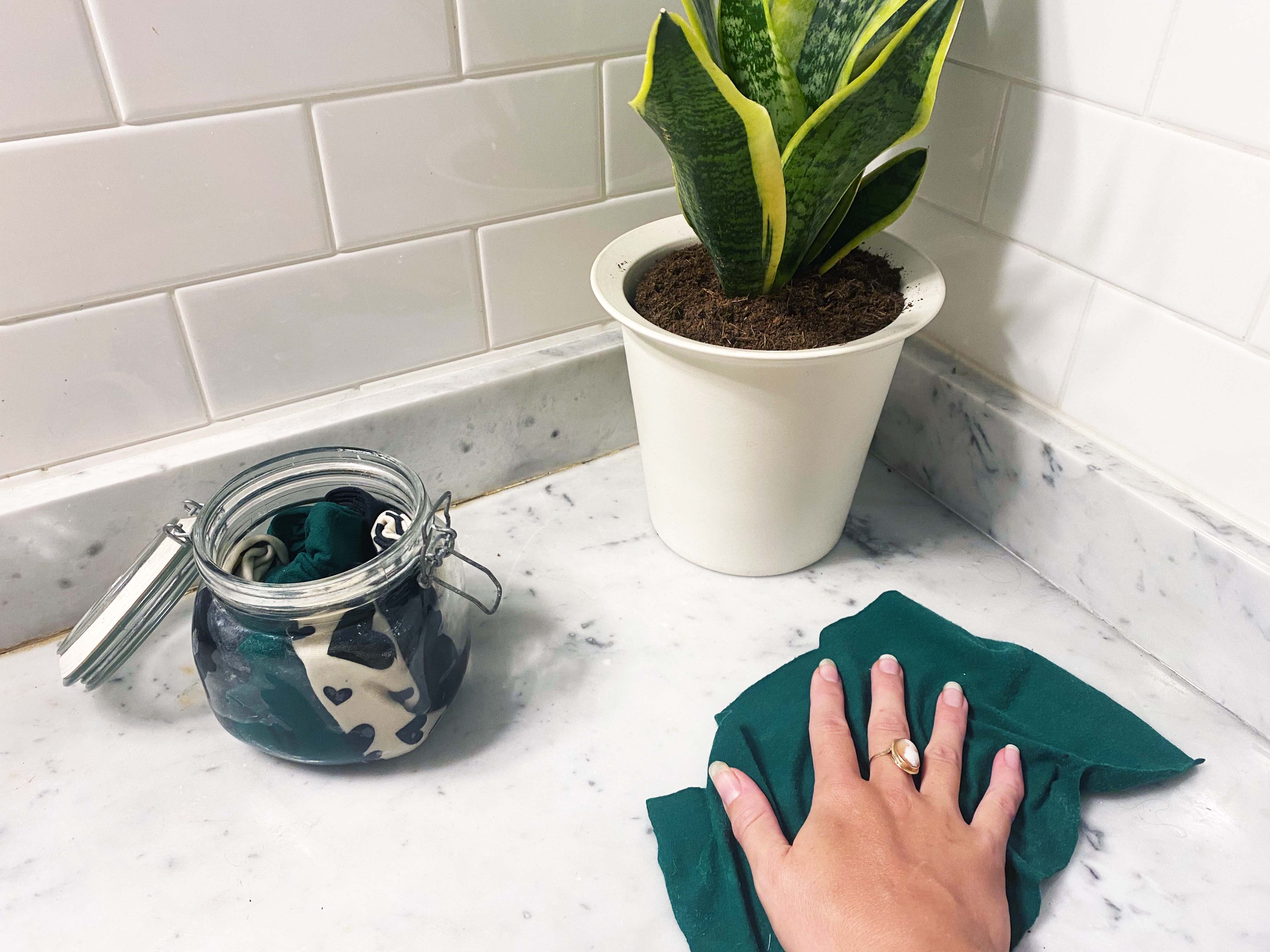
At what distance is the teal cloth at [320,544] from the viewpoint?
20.5 inches

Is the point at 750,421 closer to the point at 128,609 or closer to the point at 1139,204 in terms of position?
→ the point at 1139,204

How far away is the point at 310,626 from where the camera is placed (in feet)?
1.61

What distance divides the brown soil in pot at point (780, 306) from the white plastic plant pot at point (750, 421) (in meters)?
0.01

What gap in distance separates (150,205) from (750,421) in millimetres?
389

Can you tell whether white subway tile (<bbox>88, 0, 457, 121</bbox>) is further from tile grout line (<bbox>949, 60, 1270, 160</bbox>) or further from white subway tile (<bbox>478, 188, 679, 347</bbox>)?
tile grout line (<bbox>949, 60, 1270, 160</bbox>)

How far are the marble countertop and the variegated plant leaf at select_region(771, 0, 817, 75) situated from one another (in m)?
0.36

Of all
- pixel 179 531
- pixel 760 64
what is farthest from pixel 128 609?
pixel 760 64

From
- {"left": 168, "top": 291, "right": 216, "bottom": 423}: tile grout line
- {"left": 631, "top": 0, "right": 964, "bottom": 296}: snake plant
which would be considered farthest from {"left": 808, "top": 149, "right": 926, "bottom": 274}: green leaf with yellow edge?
{"left": 168, "top": 291, "right": 216, "bottom": 423}: tile grout line

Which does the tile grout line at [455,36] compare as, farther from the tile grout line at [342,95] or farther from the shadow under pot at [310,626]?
the shadow under pot at [310,626]

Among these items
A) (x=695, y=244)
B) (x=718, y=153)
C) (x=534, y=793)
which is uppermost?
(x=718, y=153)

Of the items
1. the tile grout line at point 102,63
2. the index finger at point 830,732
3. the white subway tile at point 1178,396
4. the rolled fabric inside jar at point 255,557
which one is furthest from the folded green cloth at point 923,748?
the tile grout line at point 102,63

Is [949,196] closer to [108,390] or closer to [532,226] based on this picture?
[532,226]

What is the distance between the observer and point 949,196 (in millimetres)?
686

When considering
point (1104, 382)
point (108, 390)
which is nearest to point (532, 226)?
point (108, 390)
